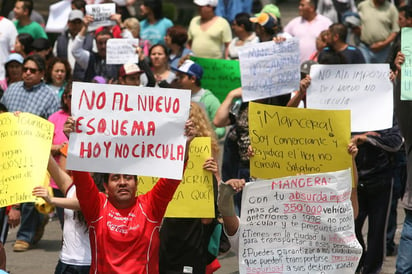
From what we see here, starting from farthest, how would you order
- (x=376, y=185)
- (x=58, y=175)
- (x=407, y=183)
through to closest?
(x=376, y=185) < (x=407, y=183) < (x=58, y=175)

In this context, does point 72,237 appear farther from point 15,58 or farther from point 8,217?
point 15,58

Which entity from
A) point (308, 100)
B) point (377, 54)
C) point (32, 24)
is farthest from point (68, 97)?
point (377, 54)

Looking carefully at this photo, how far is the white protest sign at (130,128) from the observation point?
6.35 meters

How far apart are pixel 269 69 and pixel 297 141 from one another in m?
2.42

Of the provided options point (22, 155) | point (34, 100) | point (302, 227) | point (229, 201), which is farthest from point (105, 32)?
point (302, 227)

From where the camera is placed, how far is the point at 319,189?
6465 mm

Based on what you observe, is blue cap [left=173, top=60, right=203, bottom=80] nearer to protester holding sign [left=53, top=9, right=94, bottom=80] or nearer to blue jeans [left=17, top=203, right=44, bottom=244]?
blue jeans [left=17, top=203, right=44, bottom=244]

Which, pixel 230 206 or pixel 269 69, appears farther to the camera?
pixel 269 69

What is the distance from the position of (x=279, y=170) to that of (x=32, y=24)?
9137 millimetres

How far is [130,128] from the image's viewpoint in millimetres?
6414

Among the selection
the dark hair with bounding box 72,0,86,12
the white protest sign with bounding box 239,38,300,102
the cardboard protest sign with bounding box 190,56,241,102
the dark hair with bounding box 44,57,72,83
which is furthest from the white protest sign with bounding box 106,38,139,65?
the white protest sign with bounding box 239,38,300,102

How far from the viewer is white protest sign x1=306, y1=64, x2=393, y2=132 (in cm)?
812

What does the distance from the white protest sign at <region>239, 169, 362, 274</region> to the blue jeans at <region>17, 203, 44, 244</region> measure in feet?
14.9

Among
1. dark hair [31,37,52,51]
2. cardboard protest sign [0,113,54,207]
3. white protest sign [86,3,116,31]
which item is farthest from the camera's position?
dark hair [31,37,52,51]
